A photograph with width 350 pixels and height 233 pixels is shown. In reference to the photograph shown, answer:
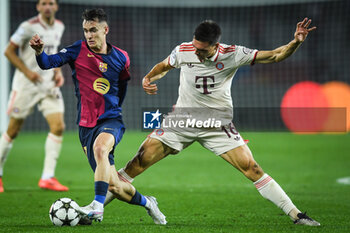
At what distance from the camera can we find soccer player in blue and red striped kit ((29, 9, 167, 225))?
19.2ft

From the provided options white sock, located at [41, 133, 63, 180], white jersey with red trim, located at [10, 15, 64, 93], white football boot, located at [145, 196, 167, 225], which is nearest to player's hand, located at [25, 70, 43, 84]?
white jersey with red trim, located at [10, 15, 64, 93]

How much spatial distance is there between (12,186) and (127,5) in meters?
14.2

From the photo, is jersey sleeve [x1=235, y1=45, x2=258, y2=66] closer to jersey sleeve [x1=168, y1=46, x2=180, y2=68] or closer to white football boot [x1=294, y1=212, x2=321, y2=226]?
jersey sleeve [x1=168, y1=46, x2=180, y2=68]

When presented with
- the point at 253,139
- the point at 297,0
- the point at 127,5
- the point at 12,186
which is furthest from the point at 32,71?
the point at 297,0

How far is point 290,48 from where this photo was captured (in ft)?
18.3

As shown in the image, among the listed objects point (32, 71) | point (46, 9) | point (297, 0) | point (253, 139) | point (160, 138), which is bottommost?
point (253, 139)

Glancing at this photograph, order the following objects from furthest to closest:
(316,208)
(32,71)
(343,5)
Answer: (343,5), (32,71), (316,208)

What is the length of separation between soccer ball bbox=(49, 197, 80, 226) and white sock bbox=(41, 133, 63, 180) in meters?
3.17

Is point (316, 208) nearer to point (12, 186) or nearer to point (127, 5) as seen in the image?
point (12, 186)

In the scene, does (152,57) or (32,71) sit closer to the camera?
(32,71)

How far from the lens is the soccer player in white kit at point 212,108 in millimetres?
5883

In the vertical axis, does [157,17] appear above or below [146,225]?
above

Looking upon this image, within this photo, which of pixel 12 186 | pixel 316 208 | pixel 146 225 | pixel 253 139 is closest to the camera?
A: pixel 146 225

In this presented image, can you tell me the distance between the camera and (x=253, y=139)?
18609mm
